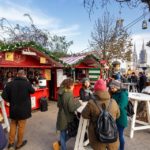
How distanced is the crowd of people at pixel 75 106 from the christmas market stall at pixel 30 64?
4154 mm

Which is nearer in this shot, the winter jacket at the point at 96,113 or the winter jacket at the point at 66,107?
the winter jacket at the point at 96,113

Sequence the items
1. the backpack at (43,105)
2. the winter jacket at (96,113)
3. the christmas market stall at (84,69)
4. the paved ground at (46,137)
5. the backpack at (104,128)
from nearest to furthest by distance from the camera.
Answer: the backpack at (104,128), the winter jacket at (96,113), the paved ground at (46,137), the backpack at (43,105), the christmas market stall at (84,69)

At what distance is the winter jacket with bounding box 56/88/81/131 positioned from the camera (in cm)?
448

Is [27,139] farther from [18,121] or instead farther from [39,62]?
[39,62]

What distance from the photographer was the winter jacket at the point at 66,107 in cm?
448

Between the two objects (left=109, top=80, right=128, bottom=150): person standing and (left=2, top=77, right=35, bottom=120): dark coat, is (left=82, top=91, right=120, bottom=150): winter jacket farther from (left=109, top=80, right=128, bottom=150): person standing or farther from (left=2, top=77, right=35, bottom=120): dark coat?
(left=2, top=77, right=35, bottom=120): dark coat

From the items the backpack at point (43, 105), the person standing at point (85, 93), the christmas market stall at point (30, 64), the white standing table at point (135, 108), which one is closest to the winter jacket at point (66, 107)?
the person standing at point (85, 93)

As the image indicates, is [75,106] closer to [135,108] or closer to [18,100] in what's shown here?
[18,100]

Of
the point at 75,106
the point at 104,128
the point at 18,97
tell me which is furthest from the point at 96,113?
Answer: the point at 18,97

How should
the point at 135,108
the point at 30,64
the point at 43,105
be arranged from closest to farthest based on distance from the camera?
the point at 135,108
the point at 43,105
the point at 30,64

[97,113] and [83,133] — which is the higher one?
[97,113]

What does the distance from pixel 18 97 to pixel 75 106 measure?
4.64 ft

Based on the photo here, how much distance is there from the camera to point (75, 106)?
4.48 metres

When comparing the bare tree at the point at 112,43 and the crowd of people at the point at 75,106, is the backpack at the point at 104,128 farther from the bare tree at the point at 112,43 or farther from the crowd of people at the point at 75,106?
the bare tree at the point at 112,43
